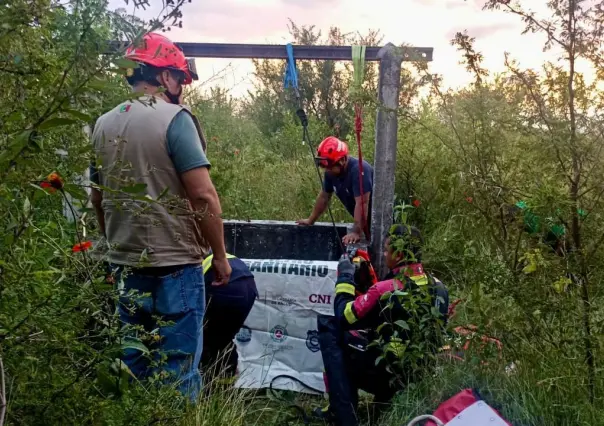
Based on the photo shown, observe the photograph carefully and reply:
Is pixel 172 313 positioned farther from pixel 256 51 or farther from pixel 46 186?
pixel 256 51

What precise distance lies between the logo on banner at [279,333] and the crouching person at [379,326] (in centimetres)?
63

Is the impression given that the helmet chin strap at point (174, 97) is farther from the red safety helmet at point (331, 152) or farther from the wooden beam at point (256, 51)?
the red safety helmet at point (331, 152)

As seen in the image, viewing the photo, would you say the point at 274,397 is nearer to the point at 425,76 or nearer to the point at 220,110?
the point at 425,76

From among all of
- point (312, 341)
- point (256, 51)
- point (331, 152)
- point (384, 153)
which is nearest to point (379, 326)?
point (312, 341)

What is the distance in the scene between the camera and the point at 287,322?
421 cm

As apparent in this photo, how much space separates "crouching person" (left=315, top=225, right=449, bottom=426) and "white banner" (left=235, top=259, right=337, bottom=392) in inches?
18.8

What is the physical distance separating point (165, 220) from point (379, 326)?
3.75 feet

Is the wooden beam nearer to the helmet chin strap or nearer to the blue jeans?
the helmet chin strap

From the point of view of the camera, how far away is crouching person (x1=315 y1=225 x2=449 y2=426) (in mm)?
3025

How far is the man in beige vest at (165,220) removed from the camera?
2635 mm

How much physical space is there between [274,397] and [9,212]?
2924 millimetres

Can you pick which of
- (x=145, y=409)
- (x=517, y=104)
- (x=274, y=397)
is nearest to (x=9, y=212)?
(x=145, y=409)

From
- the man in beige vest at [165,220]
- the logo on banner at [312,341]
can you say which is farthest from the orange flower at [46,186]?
the logo on banner at [312,341]

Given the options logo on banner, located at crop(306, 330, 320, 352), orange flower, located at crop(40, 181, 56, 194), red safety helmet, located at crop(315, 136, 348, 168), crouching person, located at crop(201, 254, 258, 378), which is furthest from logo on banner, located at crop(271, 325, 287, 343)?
orange flower, located at crop(40, 181, 56, 194)
